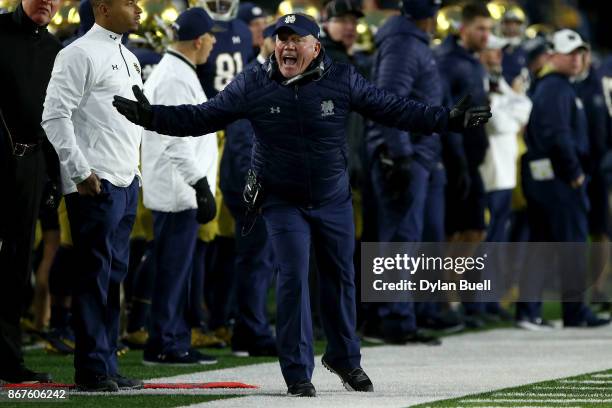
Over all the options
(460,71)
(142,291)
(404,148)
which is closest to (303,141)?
(404,148)

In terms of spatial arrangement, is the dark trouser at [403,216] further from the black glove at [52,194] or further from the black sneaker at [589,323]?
the black glove at [52,194]

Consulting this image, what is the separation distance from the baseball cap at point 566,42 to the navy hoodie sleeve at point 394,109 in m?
5.79

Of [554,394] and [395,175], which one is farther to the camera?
[395,175]

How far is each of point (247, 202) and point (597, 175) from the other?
7.17 m

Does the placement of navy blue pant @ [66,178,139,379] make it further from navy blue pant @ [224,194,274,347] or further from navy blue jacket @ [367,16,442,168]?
navy blue jacket @ [367,16,442,168]

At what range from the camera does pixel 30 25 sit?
377 inches

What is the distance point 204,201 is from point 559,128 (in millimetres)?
5309

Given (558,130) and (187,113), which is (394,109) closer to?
(187,113)

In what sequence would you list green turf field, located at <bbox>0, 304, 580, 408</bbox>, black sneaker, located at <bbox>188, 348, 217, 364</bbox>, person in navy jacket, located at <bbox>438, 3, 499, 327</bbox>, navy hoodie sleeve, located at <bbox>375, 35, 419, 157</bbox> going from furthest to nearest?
person in navy jacket, located at <bbox>438, 3, 499, 327</bbox>
navy hoodie sleeve, located at <bbox>375, 35, 419, 157</bbox>
black sneaker, located at <bbox>188, 348, 217, 364</bbox>
green turf field, located at <bbox>0, 304, 580, 408</bbox>

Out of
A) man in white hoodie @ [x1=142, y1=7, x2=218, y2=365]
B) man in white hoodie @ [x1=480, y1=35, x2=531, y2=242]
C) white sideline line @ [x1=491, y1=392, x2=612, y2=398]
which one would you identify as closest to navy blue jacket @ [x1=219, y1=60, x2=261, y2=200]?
man in white hoodie @ [x1=142, y1=7, x2=218, y2=365]

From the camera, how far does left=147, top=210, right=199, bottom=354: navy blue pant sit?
1089 cm

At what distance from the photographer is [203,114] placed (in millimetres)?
8891

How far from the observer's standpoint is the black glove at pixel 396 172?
12352 millimetres

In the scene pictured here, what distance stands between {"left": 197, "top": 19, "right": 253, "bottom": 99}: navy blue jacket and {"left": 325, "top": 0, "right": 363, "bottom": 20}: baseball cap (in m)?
0.66
